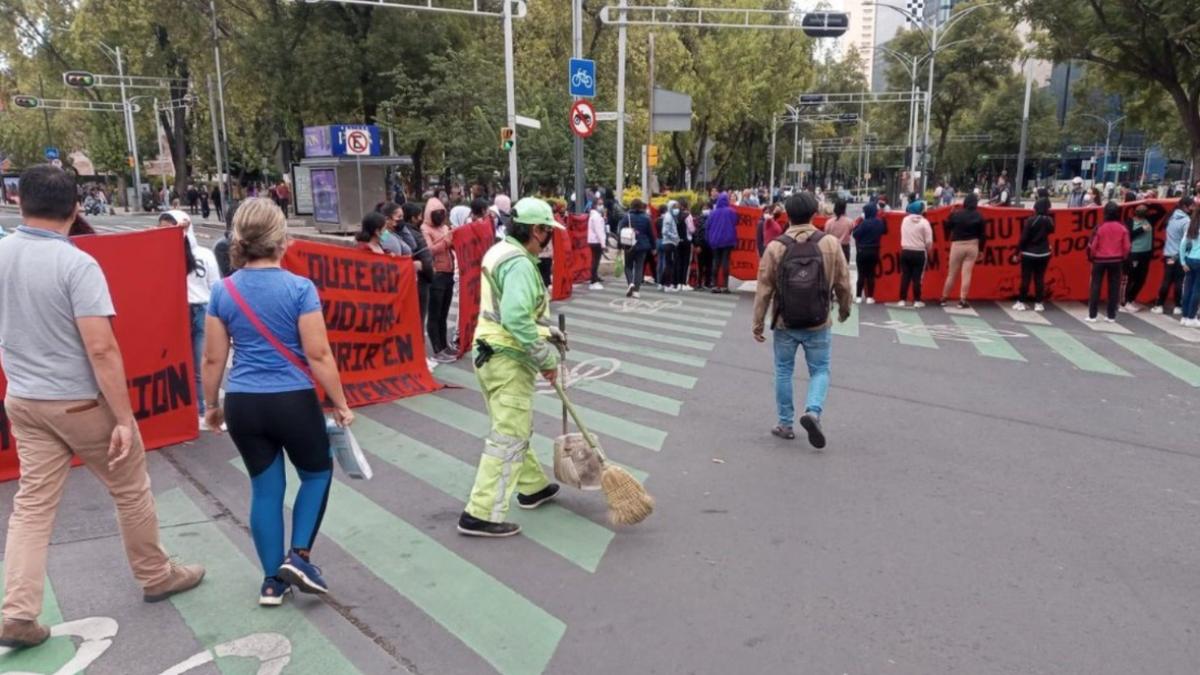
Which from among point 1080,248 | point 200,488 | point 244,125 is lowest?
point 200,488

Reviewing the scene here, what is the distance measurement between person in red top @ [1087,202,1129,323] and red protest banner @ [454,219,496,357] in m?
8.43

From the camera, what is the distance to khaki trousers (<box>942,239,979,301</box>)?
42.3 feet

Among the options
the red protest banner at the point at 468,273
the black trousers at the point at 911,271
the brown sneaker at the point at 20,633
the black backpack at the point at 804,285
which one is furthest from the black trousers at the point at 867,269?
the brown sneaker at the point at 20,633

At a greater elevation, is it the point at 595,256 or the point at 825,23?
the point at 825,23

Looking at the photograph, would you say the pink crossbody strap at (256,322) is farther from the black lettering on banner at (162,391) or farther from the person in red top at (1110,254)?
the person in red top at (1110,254)

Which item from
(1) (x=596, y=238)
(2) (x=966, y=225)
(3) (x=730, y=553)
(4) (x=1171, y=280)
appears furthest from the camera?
(1) (x=596, y=238)

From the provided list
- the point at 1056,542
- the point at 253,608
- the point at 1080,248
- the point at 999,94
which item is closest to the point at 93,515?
the point at 253,608

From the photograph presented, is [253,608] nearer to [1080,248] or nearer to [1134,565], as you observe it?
[1134,565]

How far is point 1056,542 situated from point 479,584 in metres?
3.18

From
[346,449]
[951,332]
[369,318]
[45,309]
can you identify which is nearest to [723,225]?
[951,332]

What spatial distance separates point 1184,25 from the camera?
20656mm

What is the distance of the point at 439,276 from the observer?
9.58 metres

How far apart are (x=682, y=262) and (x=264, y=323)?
42.1 ft

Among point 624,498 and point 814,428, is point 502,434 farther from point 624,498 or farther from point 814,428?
point 814,428
